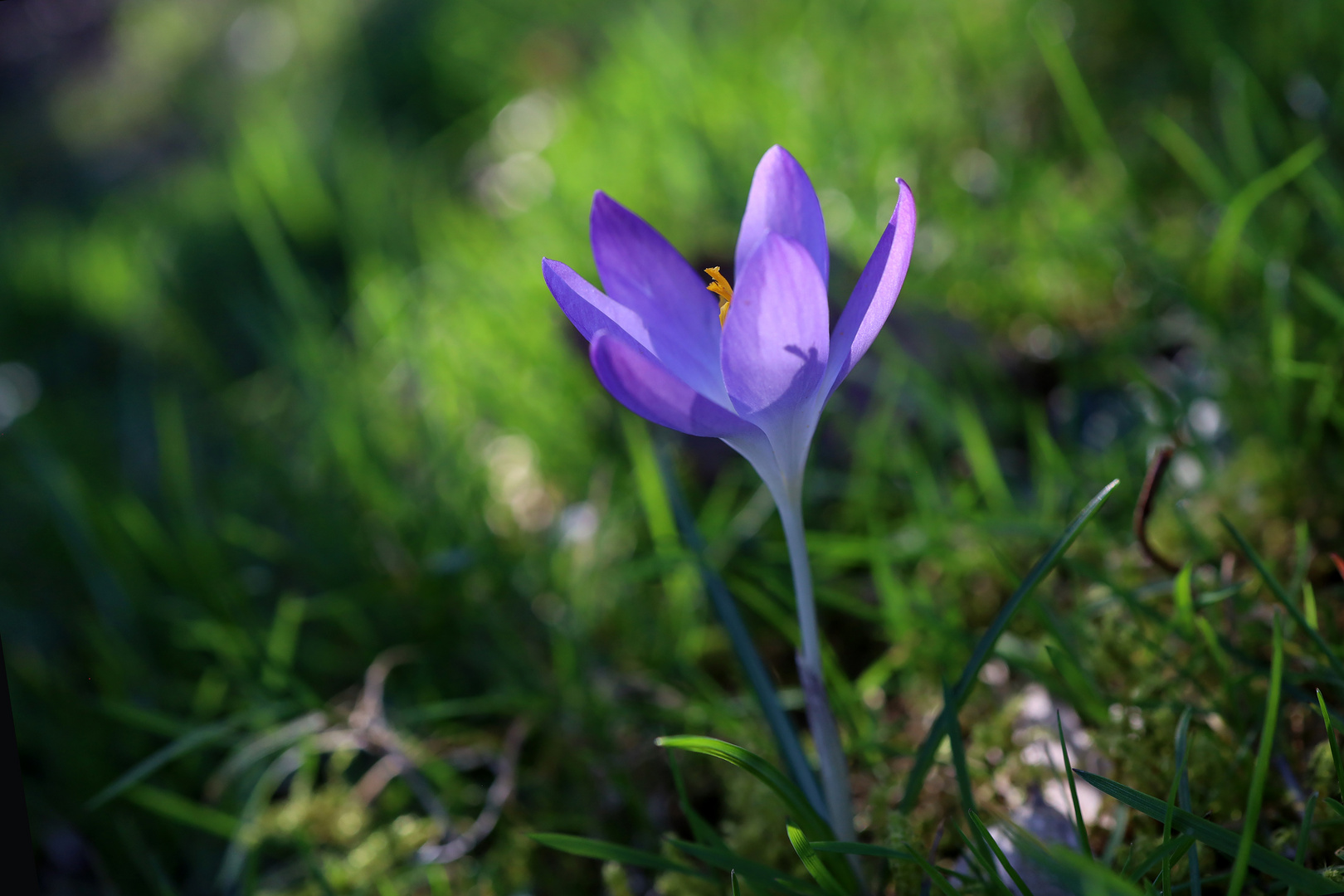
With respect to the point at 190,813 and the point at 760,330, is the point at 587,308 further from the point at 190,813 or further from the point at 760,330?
the point at 190,813

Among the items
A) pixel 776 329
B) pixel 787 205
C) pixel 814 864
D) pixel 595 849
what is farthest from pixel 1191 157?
pixel 595 849

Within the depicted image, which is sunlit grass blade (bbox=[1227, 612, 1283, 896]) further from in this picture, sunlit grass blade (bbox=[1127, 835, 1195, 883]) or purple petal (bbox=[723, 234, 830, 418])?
purple petal (bbox=[723, 234, 830, 418])

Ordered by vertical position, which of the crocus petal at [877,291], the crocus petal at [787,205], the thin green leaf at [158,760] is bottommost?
the thin green leaf at [158,760]

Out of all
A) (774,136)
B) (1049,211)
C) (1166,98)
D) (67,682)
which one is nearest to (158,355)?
(67,682)

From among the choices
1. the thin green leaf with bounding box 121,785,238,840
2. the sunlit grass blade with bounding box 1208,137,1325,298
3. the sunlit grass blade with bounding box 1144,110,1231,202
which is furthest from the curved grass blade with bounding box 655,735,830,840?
the sunlit grass blade with bounding box 1144,110,1231,202

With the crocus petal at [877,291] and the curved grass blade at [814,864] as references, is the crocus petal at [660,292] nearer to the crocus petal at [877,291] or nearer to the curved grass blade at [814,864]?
the crocus petal at [877,291]

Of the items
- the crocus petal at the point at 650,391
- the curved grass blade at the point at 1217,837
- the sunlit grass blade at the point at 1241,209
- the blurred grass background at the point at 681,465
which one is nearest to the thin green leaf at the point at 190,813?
the blurred grass background at the point at 681,465

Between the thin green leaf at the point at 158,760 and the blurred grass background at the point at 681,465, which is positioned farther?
the blurred grass background at the point at 681,465
